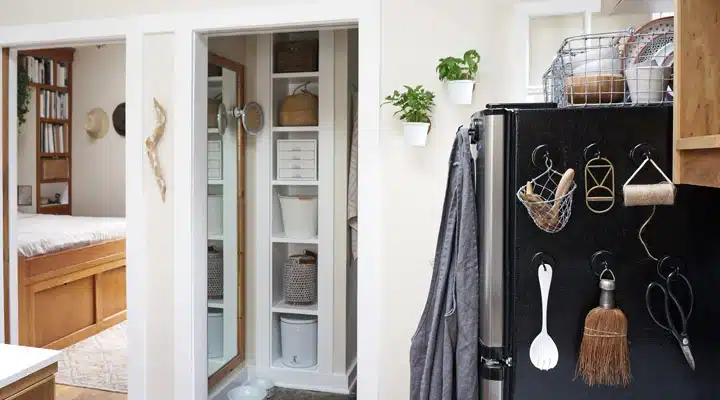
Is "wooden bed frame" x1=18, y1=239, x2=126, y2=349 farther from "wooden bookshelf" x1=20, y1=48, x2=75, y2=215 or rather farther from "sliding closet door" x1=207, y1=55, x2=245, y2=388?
"wooden bookshelf" x1=20, y1=48, x2=75, y2=215

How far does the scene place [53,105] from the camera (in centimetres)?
592

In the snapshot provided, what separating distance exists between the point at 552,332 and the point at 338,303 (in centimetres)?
238

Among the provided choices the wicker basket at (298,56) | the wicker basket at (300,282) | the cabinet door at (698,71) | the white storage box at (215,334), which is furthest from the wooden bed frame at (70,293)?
the cabinet door at (698,71)

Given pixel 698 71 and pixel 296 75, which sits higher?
pixel 296 75

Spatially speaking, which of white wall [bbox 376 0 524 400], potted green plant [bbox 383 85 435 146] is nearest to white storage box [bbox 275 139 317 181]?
white wall [bbox 376 0 524 400]

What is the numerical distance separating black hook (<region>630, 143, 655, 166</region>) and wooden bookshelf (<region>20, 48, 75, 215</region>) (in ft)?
18.5

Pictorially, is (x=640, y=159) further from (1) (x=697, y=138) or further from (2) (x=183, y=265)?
(2) (x=183, y=265)

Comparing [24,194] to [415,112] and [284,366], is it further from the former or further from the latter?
[415,112]

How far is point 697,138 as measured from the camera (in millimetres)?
1085

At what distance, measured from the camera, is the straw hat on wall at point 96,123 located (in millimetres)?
6129

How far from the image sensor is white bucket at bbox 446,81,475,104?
2.23 m

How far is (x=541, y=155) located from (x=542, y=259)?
0.76ft

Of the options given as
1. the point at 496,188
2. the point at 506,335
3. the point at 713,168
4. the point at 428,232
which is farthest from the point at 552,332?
the point at 428,232

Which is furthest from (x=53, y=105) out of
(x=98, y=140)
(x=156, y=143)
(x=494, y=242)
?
(x=494, y=242)
